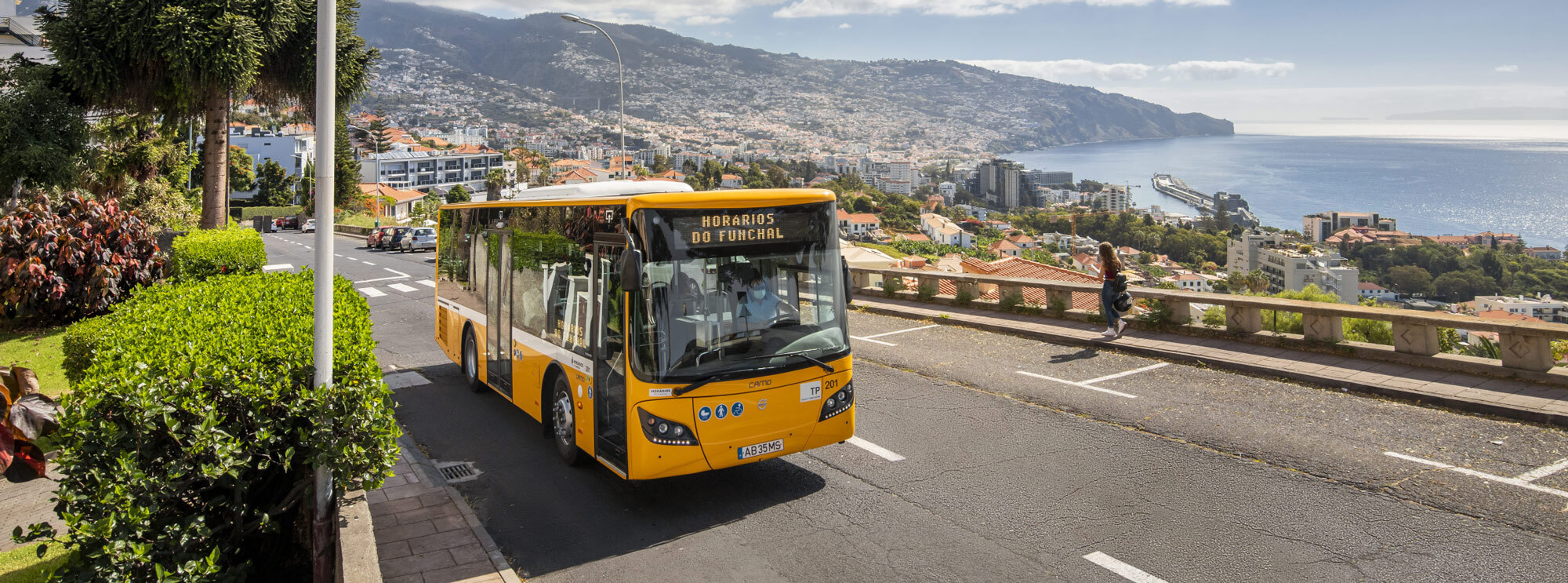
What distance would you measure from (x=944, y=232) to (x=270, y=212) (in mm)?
72464

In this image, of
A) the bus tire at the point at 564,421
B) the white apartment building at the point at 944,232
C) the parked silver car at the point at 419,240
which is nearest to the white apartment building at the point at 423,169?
the white apartment building at the point at 944,232

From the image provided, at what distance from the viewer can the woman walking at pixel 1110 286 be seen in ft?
43.1

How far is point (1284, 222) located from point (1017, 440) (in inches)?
2283

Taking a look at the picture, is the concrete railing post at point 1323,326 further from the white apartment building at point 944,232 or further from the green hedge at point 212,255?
the white apartment building at point 944,232

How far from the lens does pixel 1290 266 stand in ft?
77.4

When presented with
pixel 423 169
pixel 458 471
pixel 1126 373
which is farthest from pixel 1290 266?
pixel 423 169

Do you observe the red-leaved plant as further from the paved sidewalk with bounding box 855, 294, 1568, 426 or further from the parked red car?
the parked red car

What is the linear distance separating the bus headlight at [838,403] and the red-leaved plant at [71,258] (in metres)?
12.6

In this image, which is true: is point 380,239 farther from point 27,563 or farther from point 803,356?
point 803,356

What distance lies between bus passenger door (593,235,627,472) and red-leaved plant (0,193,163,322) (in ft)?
36.0

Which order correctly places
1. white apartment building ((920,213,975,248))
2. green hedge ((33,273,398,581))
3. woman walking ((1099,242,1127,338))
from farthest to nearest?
white apartment building ((920,213,975,248))
woman walking ((1099,242,1127,338))
green hedge ((33,273,398,581))

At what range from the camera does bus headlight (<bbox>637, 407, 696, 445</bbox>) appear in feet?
21.1

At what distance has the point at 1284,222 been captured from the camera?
5731 cm

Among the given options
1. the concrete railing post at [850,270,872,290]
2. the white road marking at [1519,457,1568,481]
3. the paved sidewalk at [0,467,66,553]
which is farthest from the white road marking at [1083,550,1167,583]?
the concrete railing post at [850,270,872,290]
